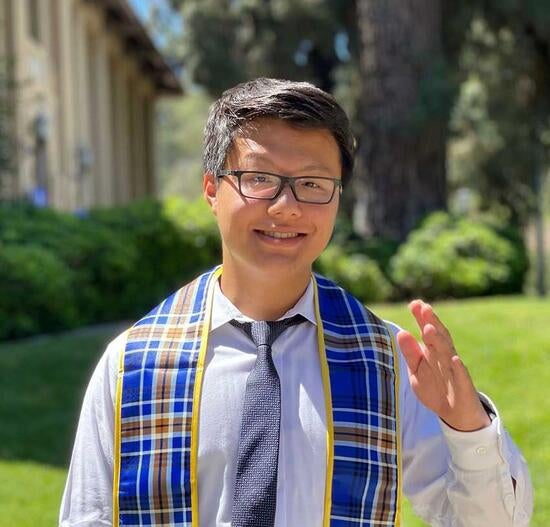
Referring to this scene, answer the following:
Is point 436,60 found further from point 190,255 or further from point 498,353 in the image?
point 498,353

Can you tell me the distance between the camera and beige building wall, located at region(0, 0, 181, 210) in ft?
50.1

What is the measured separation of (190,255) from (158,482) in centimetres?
907

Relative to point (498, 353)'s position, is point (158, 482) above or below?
above

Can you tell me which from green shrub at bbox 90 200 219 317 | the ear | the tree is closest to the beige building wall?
the tree

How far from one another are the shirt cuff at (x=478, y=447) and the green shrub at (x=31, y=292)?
701cm


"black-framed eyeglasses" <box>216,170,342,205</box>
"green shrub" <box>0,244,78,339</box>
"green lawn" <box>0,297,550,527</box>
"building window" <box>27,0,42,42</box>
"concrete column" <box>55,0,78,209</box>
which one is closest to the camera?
"black-framed eyeglasses" <box>216,170,342,205</box>

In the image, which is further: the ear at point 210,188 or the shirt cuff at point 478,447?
the ear at point 210,188

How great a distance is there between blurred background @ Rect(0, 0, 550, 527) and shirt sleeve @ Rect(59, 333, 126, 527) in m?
3.37

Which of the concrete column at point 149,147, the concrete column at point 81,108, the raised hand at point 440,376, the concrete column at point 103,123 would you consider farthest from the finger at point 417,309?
the concrete column at point 149,147

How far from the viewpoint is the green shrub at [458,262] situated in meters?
11.5

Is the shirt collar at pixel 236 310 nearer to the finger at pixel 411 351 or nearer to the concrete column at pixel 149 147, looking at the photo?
the finger at pixel 411 351

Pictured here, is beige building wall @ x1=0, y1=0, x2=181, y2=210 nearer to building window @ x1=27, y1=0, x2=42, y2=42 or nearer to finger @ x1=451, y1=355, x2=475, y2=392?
building window @ x1=27, y1=0, x2=42, y2=42

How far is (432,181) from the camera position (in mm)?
13922

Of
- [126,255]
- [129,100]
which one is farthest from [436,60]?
[129,100]
